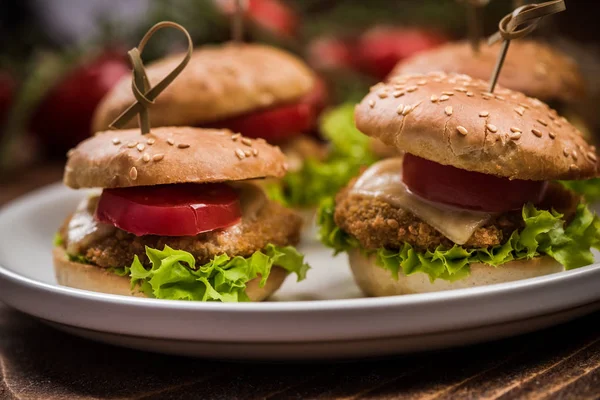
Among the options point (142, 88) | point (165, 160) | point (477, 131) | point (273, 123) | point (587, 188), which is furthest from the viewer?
point (273, 123)

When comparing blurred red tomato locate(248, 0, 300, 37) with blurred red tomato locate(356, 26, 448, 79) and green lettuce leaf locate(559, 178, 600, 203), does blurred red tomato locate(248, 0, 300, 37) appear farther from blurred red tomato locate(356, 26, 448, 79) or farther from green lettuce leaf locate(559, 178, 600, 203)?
green lettuce leaf locate(559, 178, 600, 203)

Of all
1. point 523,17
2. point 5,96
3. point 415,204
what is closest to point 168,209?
point 415,204

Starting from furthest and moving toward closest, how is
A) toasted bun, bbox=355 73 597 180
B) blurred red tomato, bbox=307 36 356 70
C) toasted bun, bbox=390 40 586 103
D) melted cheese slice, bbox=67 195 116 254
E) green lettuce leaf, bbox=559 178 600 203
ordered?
blurred red tomato, bbox=307 36 356 70 → green lettuce leaf, bbox=559 178 600 203 → toasted bun, bbox=390 40 586 103 → melted cheese slice, bbox=67 195 116 254 → toasted bun, bbox=355 73 597 180

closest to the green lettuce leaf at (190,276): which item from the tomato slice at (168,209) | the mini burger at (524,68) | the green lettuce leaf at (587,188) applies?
the tomato slice at (168,209)

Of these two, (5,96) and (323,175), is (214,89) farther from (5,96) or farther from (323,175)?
(5,96)

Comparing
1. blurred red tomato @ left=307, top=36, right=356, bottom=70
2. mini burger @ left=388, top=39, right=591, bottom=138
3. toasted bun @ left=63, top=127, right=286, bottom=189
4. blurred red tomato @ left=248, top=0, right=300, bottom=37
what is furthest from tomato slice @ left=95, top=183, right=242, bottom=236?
blurred red tomato @ left=307, top=36, right=356, bottom=70

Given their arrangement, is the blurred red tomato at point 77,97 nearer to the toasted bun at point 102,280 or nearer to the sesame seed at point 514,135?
the toasted bun at point 102,280

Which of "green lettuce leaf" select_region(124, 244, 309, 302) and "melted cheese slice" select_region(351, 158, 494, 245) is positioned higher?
"melted cheese slice" select_region(351, 158, 494, 245)
